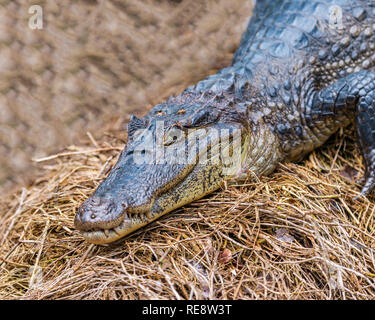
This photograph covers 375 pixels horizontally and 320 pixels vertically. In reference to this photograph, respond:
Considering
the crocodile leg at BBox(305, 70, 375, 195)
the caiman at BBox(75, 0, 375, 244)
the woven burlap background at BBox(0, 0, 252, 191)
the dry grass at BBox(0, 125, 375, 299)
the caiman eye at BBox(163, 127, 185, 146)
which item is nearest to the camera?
the dry grass at BBox(0, 125, 375, 299)

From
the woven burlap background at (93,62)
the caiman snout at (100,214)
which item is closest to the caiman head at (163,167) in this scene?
the caiman snout at (100,214)

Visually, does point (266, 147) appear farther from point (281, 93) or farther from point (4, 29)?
point (4, 29)

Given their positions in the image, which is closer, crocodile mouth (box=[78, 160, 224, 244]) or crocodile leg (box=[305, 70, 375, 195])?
crocodile mouth (box=[78, 160, 224, 244])

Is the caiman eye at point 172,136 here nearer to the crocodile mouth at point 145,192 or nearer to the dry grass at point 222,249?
the crocodile mouth at point 145,192

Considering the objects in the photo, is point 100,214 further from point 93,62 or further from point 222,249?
point 93,62

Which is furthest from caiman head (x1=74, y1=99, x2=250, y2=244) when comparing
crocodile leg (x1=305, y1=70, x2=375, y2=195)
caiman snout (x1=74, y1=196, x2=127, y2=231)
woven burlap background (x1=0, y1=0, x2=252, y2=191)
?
woven burlap background (x1=0, y1=0, x2=252, y2=191)

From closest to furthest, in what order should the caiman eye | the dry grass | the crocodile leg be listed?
the dry grass
the caiman eye
the crocodile leg

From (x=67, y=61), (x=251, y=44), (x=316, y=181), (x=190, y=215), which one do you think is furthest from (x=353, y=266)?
(x=67, y=61)

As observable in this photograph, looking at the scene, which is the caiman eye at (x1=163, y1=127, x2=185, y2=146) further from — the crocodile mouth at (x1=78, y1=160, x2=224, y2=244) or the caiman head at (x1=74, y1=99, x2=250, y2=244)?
the crocodile mouth at (x1=78, y1=160, x2=224, y2=244)
